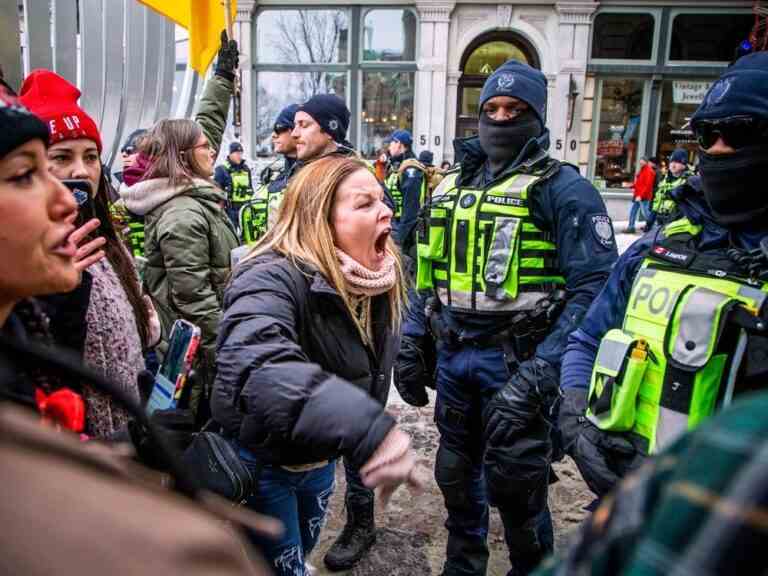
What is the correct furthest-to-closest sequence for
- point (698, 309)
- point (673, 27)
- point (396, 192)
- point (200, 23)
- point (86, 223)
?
1. point (673, 27)
2. point (396, 192)
3. point (200, 23)
4. point (86, 223)
5. point (698, 309)

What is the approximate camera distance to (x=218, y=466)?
1.71 metres

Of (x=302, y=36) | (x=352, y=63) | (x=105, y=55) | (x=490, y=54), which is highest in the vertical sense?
(x=302, y=36)

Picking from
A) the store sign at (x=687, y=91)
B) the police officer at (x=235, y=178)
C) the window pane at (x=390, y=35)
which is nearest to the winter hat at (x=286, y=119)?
the police officer at (x=235, y=178)

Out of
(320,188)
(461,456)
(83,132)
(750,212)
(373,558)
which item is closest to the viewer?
(750,212)

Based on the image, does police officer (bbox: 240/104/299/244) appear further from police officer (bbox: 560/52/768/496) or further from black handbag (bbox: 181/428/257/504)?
police officer (bbox: 560/52/768/496)

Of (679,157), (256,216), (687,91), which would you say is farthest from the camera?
(687,91)

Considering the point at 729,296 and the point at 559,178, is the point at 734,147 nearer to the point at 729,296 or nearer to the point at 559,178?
the point at 729,296

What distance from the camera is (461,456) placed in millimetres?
2809

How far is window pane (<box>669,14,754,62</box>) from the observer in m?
14.8

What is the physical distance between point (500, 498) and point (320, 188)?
1526mm

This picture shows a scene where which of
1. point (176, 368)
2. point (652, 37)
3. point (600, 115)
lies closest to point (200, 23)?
point (176, 368)

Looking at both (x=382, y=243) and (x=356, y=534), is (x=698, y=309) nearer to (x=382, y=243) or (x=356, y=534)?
(x=382, y=243)

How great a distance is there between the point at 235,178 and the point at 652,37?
37.1ft

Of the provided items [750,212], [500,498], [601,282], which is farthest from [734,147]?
[500,498]
